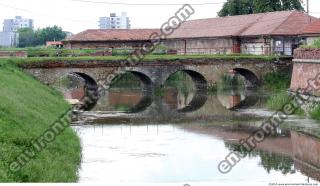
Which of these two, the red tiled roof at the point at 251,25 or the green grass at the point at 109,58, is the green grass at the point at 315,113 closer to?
the green grass at the point at 109,58

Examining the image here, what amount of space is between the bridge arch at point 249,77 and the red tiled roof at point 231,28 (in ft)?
12.0

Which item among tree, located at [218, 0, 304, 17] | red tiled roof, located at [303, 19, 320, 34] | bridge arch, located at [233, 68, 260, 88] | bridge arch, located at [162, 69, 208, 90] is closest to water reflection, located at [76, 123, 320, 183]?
red tiled roof, located at [303, 19, 320, 34]

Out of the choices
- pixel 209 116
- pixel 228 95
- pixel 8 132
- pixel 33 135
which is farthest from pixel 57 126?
pixel 228 95

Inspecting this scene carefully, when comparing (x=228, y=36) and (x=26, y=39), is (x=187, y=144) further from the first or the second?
(x=26, y=39)

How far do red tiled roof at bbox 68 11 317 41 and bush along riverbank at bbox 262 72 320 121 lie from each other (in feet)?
11.2

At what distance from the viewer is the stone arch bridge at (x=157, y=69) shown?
Answer: 125 ft

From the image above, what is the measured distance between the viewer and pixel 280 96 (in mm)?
32719

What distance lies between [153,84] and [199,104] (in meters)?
6.80

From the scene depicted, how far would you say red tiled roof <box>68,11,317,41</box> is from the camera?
47094 mm

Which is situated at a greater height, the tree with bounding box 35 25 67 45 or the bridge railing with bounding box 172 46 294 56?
the tree with bounding box 35 25 67 45

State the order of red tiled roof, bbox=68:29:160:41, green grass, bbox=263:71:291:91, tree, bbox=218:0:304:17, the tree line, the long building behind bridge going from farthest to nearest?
the tree line < red tiled roof, bbox=68:29:160:41 < tree, bbox=218:0:304:17 < the long building behind bridge < green grass, bbox=263:71:291:91

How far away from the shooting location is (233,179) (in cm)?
1589

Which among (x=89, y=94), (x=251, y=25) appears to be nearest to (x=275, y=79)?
(x=251, y=25)

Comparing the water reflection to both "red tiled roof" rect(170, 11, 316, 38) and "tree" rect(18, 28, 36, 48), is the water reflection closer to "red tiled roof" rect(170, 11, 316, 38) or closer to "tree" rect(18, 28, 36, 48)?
"red tiled roof" rect(170, 11, 316, 38)
